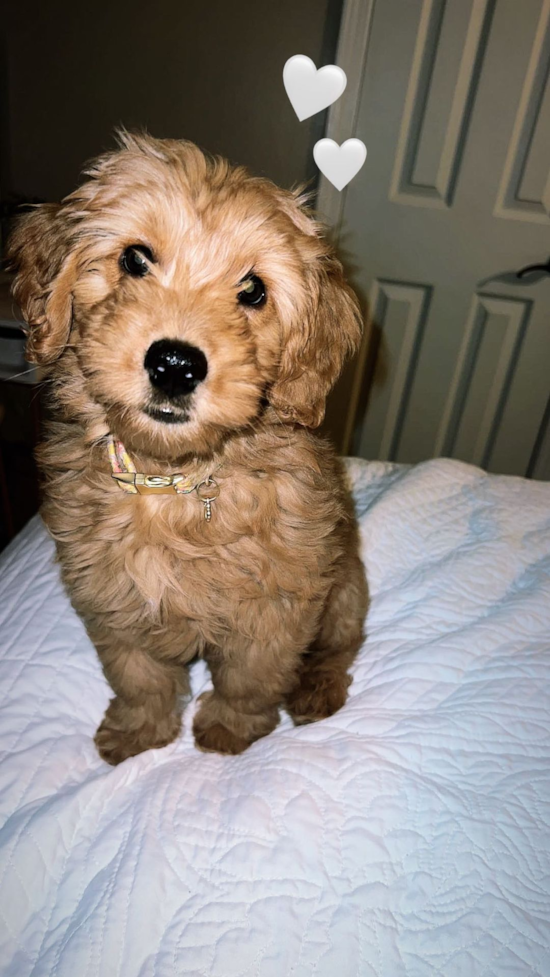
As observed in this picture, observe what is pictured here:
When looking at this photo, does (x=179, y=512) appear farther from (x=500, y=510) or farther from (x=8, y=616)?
(x=500, y=510)

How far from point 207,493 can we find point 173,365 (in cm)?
42

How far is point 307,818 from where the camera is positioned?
1.34 metres

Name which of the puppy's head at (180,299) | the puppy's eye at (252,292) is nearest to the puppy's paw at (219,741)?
the puppy's head at (180,299)

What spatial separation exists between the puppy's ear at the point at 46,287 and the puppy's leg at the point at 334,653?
99cm

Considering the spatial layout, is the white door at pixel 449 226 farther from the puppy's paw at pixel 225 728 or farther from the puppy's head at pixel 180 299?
the puppy's paw at pixel 225 728

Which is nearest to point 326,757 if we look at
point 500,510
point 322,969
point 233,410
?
point 322,969

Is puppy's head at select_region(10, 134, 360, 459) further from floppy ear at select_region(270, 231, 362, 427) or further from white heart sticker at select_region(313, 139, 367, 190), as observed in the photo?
white heart sticker at select_region(313, 139, 367, 190)

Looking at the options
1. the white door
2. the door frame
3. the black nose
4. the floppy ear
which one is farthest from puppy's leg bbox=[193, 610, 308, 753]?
the white door

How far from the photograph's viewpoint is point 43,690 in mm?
1610

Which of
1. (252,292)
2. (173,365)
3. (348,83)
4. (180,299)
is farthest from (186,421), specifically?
(348,83)

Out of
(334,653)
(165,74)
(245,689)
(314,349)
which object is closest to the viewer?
(314,349)

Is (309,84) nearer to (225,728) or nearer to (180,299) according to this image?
(180,299)

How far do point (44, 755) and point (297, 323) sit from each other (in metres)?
1.17

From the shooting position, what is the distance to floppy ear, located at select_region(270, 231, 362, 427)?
4.56 feet
